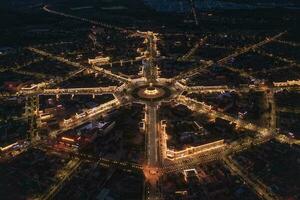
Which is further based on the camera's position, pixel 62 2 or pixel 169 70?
pixel 62 2

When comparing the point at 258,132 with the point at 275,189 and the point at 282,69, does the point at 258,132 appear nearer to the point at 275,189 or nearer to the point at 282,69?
the point at 275,189

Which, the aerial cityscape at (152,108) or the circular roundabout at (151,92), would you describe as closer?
the aerial cityscape at (152,108)

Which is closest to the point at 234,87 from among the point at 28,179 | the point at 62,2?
the point at 28,179

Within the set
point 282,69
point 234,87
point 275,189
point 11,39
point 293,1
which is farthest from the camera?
point 293,1

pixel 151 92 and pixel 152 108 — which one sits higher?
pixel 151 92
